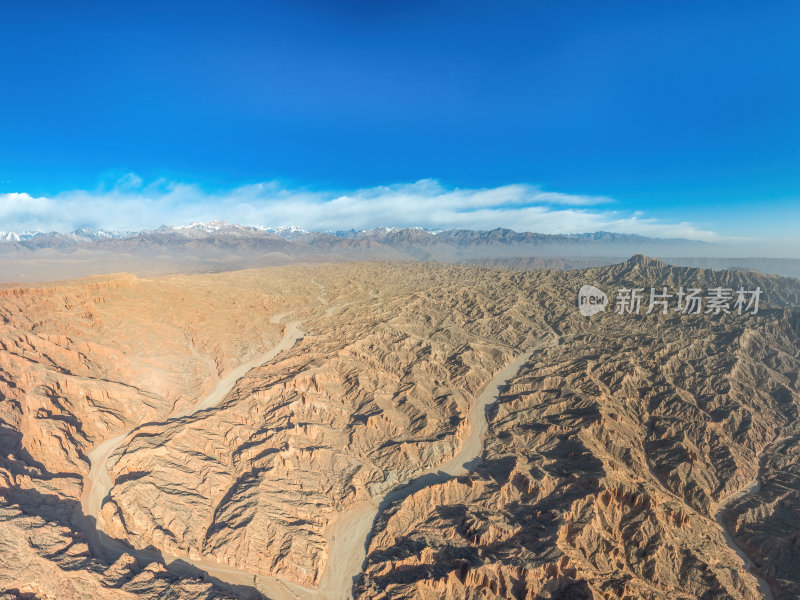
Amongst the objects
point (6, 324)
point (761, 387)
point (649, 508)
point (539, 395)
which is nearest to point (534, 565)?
point (649, 508)

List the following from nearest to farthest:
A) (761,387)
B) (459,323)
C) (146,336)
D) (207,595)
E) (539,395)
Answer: (207,595) → (539,395) → (761,387) → (146,336) → (459,323)

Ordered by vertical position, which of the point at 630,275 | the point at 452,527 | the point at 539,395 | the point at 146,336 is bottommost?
the point at 452,527

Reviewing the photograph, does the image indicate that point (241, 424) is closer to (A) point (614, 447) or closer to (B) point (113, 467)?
(B) point (113, 467)

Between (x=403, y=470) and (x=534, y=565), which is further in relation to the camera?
(x=403, y=470)

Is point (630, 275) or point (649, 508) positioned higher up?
point (630, 275)

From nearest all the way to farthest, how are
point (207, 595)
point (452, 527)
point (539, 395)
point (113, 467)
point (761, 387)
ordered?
point (207, 595)
point (452, 527)
point (113, 467)
point (539, 395)
point (761, 387)

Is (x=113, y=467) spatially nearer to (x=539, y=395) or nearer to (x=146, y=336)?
(x=146, y=336)

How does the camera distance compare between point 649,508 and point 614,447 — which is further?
point 614,447

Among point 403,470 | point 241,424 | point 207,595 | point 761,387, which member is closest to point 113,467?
point 241,424

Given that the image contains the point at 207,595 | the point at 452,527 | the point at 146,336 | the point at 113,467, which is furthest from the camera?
the point at 146,336
